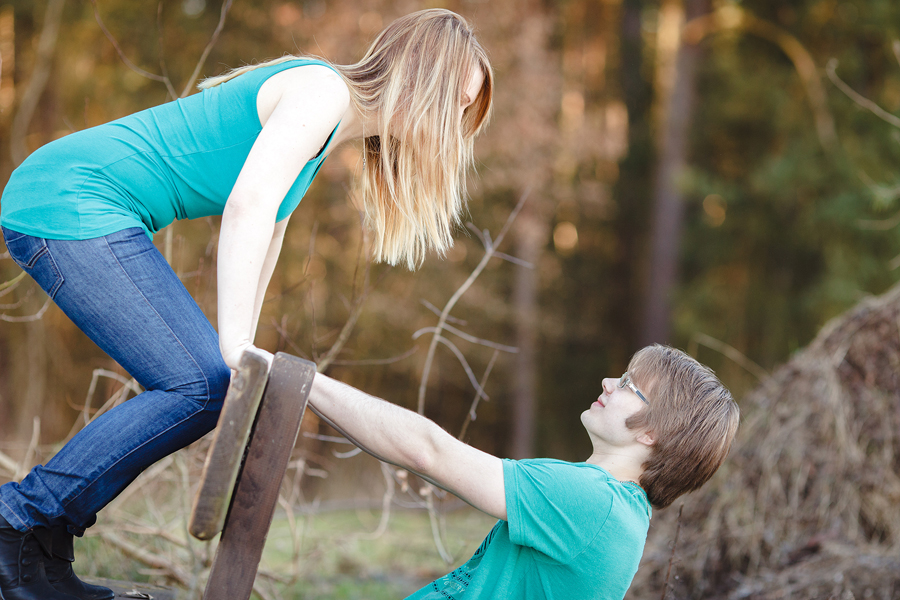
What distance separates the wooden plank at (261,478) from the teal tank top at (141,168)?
A: 22.9 inches

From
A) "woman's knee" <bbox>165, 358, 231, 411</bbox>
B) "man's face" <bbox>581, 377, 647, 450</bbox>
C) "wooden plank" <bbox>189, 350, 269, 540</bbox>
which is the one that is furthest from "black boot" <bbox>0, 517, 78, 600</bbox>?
"man's face" <bbox>581, 377, 647, 450</bbox>

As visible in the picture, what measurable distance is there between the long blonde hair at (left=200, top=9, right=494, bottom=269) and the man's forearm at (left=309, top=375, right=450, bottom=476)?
1.78 ft

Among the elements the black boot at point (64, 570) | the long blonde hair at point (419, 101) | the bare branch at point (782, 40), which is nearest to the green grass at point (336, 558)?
the black boot at point (64, 570)

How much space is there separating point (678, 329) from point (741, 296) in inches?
48.8

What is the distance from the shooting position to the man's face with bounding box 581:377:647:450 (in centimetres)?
178

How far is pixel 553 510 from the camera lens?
1.58m

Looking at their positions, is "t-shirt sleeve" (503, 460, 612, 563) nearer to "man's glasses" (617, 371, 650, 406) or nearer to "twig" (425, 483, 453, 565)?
"man's glasses" (617, 371, 650, 406)

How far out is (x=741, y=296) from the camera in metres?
12.1

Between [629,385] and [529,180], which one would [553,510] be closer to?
[629,385]

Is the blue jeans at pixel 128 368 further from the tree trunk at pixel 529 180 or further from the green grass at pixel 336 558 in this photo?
the tree trunk at pixel 529 180

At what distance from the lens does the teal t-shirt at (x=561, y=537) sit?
62.1 inches

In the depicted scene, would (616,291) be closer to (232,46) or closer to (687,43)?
(687,43)

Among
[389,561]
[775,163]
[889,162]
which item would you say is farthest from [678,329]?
[389,561]

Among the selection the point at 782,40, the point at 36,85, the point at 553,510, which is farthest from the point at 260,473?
the point at 782,40
